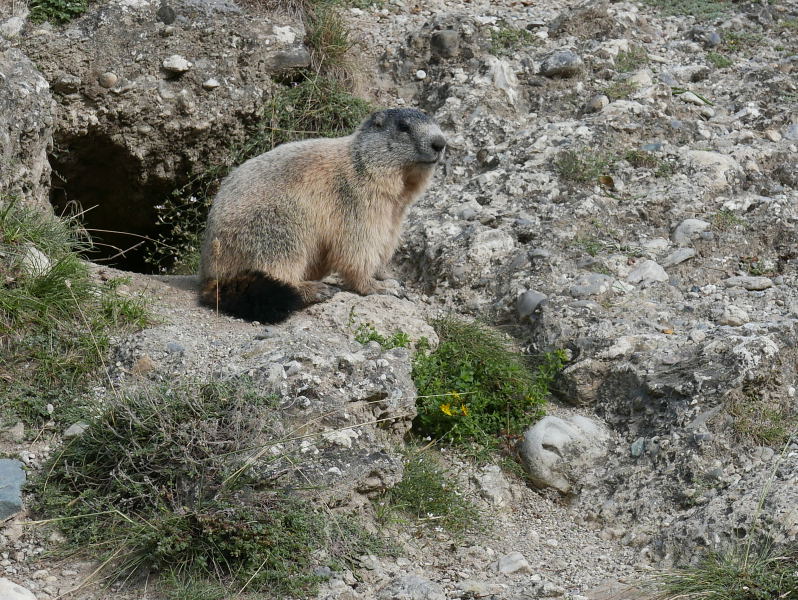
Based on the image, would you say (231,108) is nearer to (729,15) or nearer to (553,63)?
(553,63)

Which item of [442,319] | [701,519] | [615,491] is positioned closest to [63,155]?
[442,319]

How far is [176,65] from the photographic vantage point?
854 centimetres

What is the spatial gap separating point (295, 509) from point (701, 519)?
2139 mm

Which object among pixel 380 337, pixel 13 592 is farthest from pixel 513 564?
pixel 13 592

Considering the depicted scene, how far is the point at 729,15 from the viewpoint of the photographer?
9.66 meters

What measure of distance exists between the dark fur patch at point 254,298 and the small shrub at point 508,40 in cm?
424

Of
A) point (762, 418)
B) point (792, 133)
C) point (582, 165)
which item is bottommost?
point (762, 418)

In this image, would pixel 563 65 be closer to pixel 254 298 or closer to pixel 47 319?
pixel 254 298

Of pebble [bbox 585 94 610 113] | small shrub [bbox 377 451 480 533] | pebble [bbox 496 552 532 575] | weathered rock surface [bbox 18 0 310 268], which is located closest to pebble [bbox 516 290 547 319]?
small shrub [bbox 377 451 480 533]

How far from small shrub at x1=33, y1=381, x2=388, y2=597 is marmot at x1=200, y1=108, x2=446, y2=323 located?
1.81 meters

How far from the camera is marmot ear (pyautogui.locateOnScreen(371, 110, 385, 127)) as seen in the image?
274 inches

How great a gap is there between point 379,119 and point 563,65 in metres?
2.79

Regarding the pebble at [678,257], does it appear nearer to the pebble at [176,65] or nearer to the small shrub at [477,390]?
the small shrub at [477,390]

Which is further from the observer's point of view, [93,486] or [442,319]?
[442,319]
